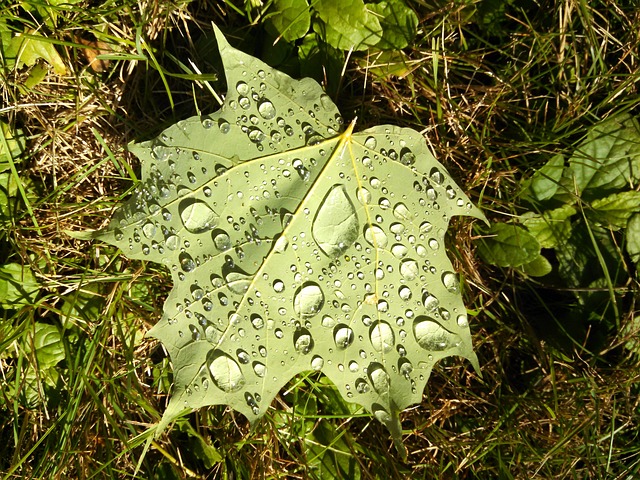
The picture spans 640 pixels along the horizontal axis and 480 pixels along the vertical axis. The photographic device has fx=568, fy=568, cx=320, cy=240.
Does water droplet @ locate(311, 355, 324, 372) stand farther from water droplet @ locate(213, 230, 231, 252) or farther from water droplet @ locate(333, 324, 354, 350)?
water droplet @ locate(213, 230, 231, 252)

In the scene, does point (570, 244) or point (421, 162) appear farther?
point (570, 244)

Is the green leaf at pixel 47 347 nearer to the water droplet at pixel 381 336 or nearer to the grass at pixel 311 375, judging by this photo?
the grass at pixel 311 375

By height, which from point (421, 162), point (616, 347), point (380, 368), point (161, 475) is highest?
point (421, 162)

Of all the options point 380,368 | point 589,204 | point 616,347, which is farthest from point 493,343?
point 380,368

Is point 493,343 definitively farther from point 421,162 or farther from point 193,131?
point 193,131

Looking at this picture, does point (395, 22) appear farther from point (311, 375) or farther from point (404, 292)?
point (311, 375)

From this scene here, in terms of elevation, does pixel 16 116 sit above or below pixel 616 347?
above

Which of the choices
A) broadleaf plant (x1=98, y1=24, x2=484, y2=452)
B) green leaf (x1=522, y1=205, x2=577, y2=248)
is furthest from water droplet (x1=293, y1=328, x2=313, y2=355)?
green leaf (x1=522, y1=205, x2=577, y2=248)
